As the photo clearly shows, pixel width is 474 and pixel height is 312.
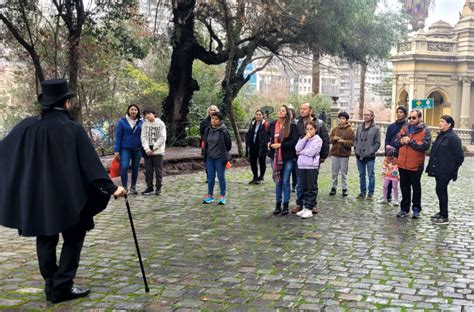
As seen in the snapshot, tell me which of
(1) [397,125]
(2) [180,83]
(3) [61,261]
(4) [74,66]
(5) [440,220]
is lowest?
(5) [440,220]

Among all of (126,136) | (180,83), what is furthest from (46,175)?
(180,83)

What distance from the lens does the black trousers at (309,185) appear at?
29.5ft

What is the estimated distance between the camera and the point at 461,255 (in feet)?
22.5

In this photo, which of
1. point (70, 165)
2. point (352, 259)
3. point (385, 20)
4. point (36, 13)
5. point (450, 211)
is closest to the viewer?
point (70, 165)

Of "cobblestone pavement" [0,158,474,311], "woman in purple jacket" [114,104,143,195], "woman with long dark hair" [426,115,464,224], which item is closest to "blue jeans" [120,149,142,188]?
"woman in purple jacket" [114,104,143,195]

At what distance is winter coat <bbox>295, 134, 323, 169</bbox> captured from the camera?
891 cm

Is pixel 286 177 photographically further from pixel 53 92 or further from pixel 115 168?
pixel 53 92

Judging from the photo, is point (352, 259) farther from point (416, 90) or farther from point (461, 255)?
point (416, 90)

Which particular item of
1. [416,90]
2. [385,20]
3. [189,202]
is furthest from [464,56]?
[189,202]

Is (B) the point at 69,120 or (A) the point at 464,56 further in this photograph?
(A) the point at 464,56

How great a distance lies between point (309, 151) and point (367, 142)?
2456 mm

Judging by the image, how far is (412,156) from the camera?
8953 mm

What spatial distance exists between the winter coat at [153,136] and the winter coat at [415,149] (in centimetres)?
473

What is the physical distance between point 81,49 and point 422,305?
14000 millimetres
